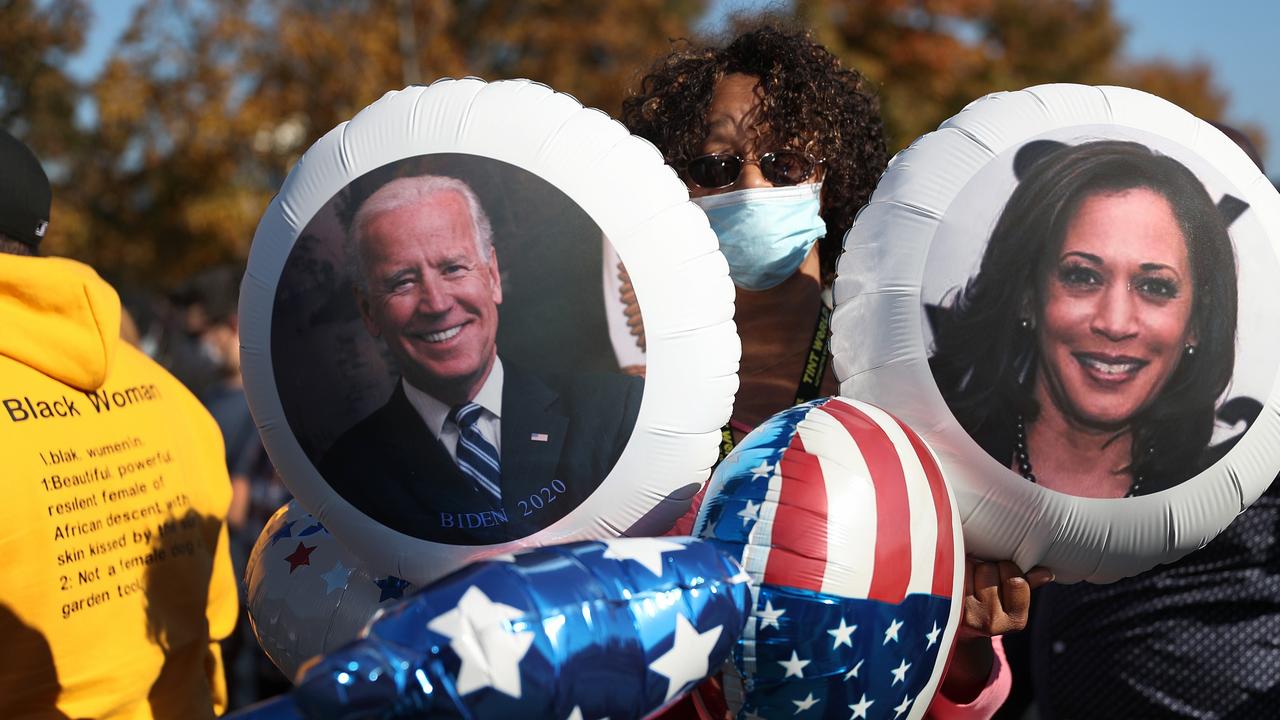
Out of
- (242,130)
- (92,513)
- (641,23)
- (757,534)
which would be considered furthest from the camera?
(641,23)

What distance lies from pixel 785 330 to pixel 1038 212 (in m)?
0.73

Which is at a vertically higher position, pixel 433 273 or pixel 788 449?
pixel 433 273

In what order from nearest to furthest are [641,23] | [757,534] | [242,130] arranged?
Answer: [757,534], [242,130], [641,23]

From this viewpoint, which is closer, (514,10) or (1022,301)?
(1022,301)

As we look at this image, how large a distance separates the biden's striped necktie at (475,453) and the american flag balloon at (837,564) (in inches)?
12.4

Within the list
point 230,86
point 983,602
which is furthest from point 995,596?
point 230,86

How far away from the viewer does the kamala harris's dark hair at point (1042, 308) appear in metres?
1.62

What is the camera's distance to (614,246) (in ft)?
5.21

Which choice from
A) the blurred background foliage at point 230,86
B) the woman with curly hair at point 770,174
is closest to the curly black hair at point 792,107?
the woman with curly hair at point 770,174

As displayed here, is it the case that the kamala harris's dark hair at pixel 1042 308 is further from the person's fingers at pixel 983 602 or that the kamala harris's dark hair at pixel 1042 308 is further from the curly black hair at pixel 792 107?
the curly black hair at pixel 792 107

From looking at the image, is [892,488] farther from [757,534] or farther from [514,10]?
[514,10]

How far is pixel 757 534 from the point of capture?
152cm

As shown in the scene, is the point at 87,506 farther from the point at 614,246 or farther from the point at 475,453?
the point at 614,246

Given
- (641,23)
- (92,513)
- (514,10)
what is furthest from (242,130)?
(92,513)
